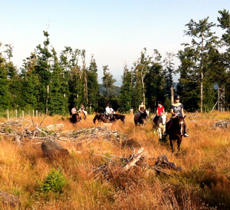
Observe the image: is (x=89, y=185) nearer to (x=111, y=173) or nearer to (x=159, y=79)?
(x=111, y=173)

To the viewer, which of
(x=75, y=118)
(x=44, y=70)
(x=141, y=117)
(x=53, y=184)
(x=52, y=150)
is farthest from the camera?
(x=44, y=70)

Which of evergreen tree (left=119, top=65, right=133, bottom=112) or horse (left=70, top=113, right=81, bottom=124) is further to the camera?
evergreen tree (left=119, top=65, right=133, bottom=112)

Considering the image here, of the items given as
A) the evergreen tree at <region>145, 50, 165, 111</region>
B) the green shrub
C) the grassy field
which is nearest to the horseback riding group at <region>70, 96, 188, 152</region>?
the grassy field

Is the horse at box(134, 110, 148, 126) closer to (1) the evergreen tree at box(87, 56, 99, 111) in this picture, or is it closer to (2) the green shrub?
(2) the green shrub

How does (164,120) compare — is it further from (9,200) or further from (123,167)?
(9,200)

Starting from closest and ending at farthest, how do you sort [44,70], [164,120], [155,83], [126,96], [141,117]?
1. [164,120]
2. [141,117]
3. [44,70]
4. [126,96]
5. [155,83]

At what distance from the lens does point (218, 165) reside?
19.4 feet

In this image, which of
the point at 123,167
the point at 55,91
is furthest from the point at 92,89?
the point at 123,167

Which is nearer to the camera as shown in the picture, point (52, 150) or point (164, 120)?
point (52, 150)

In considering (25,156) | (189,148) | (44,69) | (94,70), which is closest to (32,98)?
(44,69)

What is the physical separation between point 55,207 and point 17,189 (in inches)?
61.8

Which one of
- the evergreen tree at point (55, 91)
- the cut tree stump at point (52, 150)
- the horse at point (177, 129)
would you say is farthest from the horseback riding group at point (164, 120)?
the evergreen tree at point (55, 91)

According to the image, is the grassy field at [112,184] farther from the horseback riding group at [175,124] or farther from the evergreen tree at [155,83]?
the evergreen tree at [155,83]

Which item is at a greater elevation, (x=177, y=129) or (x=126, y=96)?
(x=126, y=96)
